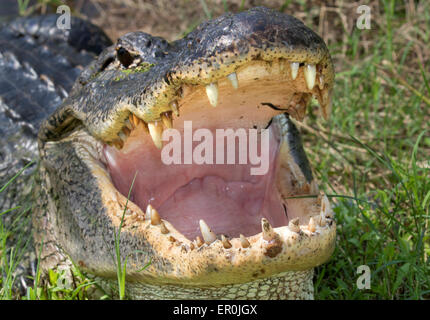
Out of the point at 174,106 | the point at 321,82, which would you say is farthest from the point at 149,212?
the point at 321,82

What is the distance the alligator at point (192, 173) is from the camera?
6.39 ft

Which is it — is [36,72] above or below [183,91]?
above

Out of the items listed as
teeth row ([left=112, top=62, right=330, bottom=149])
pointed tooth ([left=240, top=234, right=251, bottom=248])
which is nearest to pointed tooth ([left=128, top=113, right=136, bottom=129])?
teeth row ([left=112, top=62, right=330, bottom=149])

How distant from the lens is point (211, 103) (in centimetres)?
198

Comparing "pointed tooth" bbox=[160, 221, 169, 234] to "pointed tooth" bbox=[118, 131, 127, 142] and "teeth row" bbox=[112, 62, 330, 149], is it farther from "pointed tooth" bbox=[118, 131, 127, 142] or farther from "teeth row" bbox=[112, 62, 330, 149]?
"pointed tooth" bbox=[118, 131, 127, 142]

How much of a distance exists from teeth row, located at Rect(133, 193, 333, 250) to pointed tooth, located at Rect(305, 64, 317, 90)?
0.46 metres

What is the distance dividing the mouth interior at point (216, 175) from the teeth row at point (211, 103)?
0.12 metres

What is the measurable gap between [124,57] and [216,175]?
0.79 m

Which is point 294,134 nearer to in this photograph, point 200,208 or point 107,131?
point 200,208

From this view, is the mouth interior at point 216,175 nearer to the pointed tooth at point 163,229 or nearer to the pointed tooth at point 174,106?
the pointed tooth at point 174,106

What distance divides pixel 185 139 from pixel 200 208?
0.36 m

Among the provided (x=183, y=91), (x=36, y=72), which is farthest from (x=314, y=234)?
(x=36, y=72)

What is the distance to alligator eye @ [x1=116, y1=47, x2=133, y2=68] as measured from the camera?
2494 mm

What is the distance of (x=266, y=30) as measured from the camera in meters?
1.91
